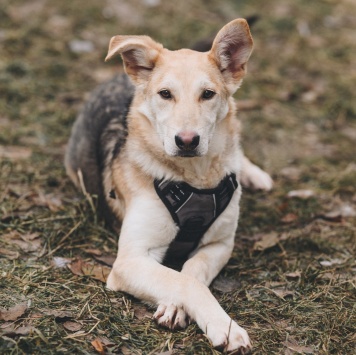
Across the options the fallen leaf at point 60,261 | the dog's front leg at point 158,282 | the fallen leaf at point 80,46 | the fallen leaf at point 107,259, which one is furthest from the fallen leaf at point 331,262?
the fallen leaf at point 80,46

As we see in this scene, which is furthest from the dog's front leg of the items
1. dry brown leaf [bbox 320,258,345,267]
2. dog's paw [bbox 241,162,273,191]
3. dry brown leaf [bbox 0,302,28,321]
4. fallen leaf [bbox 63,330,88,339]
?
dog's paw [bbox 241,162,273,191]

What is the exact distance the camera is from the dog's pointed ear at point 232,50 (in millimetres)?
4168

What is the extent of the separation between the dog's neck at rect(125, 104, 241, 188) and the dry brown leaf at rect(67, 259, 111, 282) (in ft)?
2.64

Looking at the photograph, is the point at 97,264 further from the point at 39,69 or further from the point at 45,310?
the point at 39,69

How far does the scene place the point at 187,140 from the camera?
12.1 feet

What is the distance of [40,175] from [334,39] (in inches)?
242

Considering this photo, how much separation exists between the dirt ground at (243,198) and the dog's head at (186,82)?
3.71ft

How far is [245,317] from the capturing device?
12.3 ft

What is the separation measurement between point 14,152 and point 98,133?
1.24 meters

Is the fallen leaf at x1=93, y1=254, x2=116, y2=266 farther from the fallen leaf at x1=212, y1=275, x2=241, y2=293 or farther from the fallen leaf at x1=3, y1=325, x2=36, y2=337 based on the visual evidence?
the fallen leaf at x1=3, y1=325, x2=36, y2=337

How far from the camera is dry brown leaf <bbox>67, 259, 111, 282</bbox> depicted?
4.15 m

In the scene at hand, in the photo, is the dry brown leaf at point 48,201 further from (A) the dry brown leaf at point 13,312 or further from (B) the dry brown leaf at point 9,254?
(A) the dry brown leaf at point 13,312

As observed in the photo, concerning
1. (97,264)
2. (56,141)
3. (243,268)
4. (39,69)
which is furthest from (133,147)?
(39,69)

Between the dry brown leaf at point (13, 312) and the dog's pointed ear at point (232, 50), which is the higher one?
the dog's pointed ear at point (232, 50)
